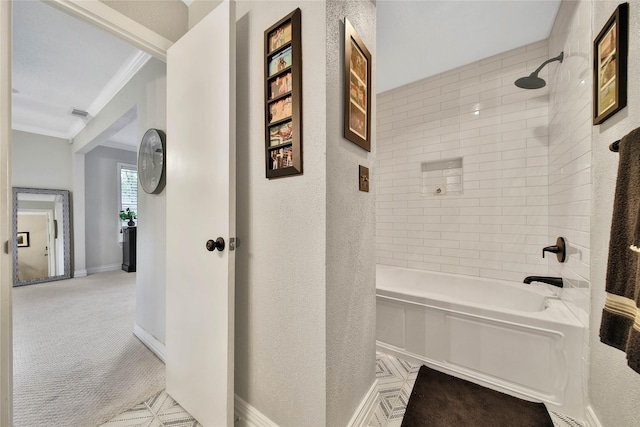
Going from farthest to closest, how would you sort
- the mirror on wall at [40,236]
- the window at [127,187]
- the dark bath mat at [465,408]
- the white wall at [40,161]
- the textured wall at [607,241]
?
the window at [127,187], the white wall at [40,161], the mirror on wall at [40,236], the dark bath mat at [465,408], the textured wall at [607,241]

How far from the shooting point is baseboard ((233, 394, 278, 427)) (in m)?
1.22

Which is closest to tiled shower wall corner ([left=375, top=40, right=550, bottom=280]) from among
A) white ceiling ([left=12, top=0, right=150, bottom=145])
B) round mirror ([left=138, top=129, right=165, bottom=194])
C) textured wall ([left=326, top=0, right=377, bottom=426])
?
textured wall ([left=326, top=0, right=377, bottom=426])

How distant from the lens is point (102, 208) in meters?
4.75

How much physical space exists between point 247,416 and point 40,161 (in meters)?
5.30

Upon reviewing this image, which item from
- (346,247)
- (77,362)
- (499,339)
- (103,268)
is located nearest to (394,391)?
(499,339)

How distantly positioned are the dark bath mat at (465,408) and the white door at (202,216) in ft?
3.55

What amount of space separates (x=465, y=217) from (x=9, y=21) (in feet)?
10.5

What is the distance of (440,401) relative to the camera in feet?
4.99

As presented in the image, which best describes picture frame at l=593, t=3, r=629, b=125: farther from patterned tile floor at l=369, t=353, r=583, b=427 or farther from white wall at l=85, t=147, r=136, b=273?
white wall at l=85, t=147, r=136, b=273

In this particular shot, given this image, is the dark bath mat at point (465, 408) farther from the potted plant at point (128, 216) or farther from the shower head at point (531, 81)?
the potted plant at point (128, 216)

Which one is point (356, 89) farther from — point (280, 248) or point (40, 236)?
A: point (40, 236)

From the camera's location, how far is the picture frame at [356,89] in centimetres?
113

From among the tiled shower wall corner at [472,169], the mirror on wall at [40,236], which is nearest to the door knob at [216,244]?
the tiled shower wall corner at [472,169]

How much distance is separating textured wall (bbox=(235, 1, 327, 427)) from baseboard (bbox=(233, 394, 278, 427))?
0.03m
